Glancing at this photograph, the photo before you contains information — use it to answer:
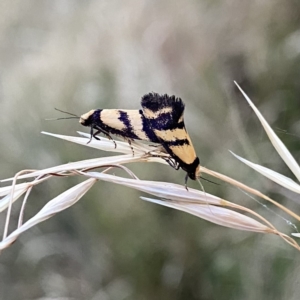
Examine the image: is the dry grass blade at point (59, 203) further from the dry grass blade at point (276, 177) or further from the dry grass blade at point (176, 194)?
the dry grass blade at point (276, 177)

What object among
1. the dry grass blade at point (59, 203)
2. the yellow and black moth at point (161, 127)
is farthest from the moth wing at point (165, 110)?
the dry grass blade at point (59, 203)

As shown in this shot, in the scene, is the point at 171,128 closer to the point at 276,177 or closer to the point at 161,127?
the point at 161,127

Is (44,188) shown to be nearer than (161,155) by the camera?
No

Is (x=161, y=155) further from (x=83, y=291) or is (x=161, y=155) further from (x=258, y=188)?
(x=83, y=291)

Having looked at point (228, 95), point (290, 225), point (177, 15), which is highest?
point (177, 15)

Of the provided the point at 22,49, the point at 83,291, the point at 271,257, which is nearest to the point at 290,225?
the point at 271,257

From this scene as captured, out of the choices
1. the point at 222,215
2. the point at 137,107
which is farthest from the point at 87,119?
the point at 222,215
